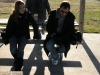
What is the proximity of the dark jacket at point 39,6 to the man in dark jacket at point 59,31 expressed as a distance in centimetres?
160

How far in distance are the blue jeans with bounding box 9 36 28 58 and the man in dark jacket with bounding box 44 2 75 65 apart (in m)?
0.52

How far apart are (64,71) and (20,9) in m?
1.60

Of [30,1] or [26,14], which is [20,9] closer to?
[26,14]

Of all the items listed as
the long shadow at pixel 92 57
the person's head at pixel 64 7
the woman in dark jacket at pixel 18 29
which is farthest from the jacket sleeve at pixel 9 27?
the long shadow at pixel 92 57

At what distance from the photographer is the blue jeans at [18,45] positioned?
460 centimetres

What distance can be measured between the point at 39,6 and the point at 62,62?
6.42 feet

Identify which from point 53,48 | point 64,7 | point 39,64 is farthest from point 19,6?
point 39,64

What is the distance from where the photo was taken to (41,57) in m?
5.79

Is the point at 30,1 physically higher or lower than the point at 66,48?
higher

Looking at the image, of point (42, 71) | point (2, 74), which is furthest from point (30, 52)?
point (2, 74)

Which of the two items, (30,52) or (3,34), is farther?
(30,52)

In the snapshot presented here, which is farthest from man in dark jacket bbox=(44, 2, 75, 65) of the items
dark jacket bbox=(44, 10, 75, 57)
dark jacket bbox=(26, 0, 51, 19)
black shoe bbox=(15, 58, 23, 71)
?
dark jacket bbox=(26, 0, 51, 19)

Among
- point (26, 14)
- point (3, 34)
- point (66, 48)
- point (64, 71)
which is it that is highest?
point (26, 14)

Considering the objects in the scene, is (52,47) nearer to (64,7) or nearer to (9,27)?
(64,7)
